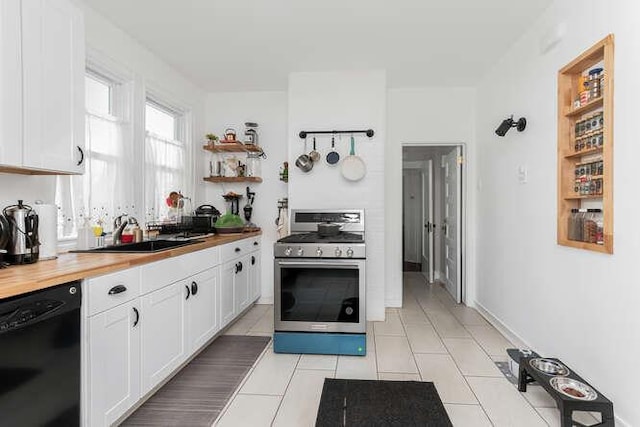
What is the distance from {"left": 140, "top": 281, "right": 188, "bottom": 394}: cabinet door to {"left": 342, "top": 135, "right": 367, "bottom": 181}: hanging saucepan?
1992 mm

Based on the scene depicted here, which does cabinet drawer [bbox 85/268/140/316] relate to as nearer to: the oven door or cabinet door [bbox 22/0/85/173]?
cabinet door [bbox 22/0/85/173]

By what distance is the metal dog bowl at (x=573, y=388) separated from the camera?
1.89 metres

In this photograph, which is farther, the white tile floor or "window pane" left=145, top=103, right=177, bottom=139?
"window pane" left=145, top=103, right=177, bottom=139

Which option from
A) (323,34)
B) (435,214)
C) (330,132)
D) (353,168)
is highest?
(323,34)

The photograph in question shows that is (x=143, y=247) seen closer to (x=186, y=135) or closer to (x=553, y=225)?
(x=186, y=135)

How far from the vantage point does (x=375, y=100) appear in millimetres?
3852

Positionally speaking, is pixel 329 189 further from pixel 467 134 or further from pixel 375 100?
pixel 467 134

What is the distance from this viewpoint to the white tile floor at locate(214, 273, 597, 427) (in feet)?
6.75

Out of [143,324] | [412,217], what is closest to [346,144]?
[143,324]

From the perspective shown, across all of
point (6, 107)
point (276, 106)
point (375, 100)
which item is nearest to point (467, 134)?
point (375, 100)

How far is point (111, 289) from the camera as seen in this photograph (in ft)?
5.89

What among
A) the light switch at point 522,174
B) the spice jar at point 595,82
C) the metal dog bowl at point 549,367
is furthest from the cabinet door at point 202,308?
the spice jar at point 595,82

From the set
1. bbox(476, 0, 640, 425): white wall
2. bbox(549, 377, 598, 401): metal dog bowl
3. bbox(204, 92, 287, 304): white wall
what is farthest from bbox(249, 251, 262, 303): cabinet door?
bbox(549, 377, 598, 401): metal dog bowl

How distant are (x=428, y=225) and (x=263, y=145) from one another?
10.8 feet
